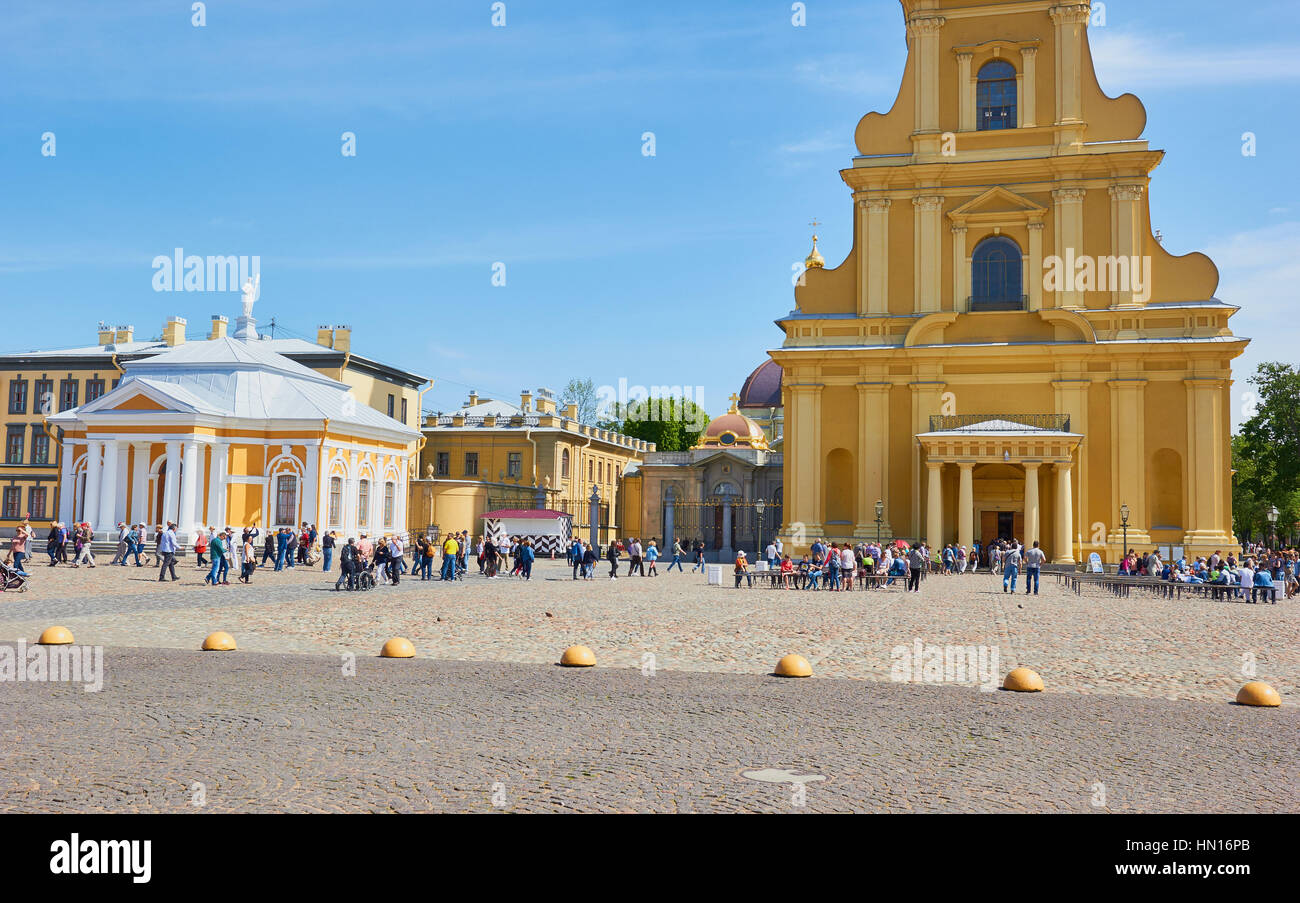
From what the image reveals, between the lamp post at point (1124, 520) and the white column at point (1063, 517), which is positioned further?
the white column at point (1063, 517)

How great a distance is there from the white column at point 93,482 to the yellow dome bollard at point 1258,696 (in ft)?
149

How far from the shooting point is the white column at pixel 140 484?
46.2 meters

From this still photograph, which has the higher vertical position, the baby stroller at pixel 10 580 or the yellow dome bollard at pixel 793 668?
the baby stroller at pixel 10 580

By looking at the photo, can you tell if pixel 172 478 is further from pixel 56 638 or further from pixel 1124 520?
pixel 1124 520

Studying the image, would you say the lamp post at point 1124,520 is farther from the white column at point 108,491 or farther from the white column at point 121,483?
the white column at point 108,491

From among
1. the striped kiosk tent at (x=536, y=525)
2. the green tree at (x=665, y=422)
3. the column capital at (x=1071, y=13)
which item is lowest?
the striped kiosk tent at (x=536, y=525)

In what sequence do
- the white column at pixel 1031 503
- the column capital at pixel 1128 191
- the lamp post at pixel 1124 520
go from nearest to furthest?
the lamp post at pixel 1124 520 → the white column at pixel 1031 503 → the column capital at pixel 1128 191

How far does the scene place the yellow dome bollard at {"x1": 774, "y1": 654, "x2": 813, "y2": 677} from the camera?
1235 cm

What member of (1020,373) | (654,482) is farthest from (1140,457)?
(654,482)

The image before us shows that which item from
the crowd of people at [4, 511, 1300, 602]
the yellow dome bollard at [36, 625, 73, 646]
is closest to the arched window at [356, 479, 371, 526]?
the crowd of people at [4, 511, 1300, 602]

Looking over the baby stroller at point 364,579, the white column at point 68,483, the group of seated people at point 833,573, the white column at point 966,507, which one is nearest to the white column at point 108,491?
the white column at point 68,483

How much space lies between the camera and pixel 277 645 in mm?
14773
